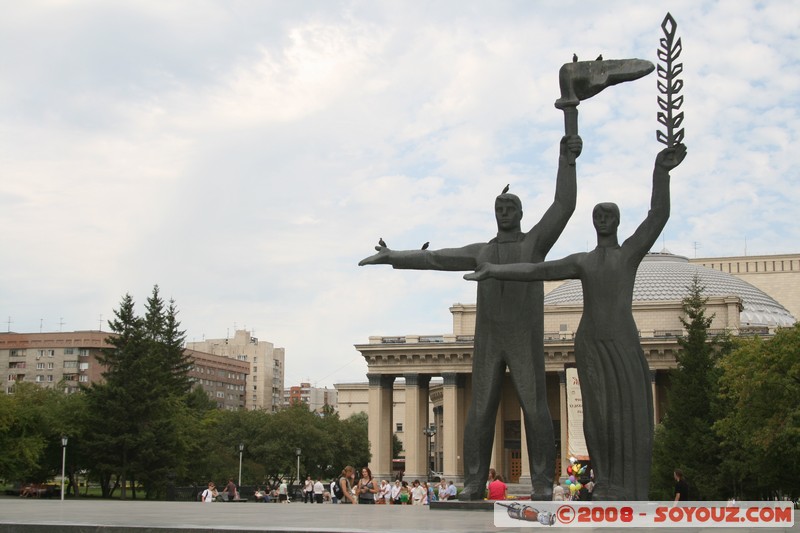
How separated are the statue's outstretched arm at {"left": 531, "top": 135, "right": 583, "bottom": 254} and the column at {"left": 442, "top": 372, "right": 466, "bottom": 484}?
6532 cm

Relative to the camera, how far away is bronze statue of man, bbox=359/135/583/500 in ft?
46.5

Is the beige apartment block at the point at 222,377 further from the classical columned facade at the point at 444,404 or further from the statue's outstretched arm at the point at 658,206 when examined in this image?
the statue's outstretched arm at the point at 658,206

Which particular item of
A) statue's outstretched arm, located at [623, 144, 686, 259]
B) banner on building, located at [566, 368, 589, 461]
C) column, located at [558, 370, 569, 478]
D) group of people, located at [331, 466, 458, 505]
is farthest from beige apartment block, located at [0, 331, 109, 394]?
statue's outstretched arm, located at [623, 144, 686, 259]

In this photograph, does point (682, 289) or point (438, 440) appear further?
point (438, 440)

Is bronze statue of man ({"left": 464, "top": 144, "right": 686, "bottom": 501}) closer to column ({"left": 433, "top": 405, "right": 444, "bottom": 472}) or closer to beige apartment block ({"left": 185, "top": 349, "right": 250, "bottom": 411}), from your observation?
column ({"left": 433, "top": 405, "right": 444, "bottom": 472})

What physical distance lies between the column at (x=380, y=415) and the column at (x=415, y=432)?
167 cm

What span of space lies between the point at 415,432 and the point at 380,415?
3.42 metres

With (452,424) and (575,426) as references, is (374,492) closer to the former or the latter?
(575,426)

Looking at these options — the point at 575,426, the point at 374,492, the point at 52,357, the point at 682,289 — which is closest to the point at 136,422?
the point at 575,426

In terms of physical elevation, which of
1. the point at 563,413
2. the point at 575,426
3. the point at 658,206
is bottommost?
the point at 575,426

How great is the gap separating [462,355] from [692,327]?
32129 mm

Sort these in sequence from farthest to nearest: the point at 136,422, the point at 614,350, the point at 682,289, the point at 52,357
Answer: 1. the point at 52,357
2. the point at 682,289
3. the point at 136,422
4. the point at 614,350

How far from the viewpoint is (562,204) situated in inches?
564

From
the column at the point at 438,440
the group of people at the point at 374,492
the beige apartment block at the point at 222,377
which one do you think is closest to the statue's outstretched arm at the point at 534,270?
the group of people at the point at 374,492
